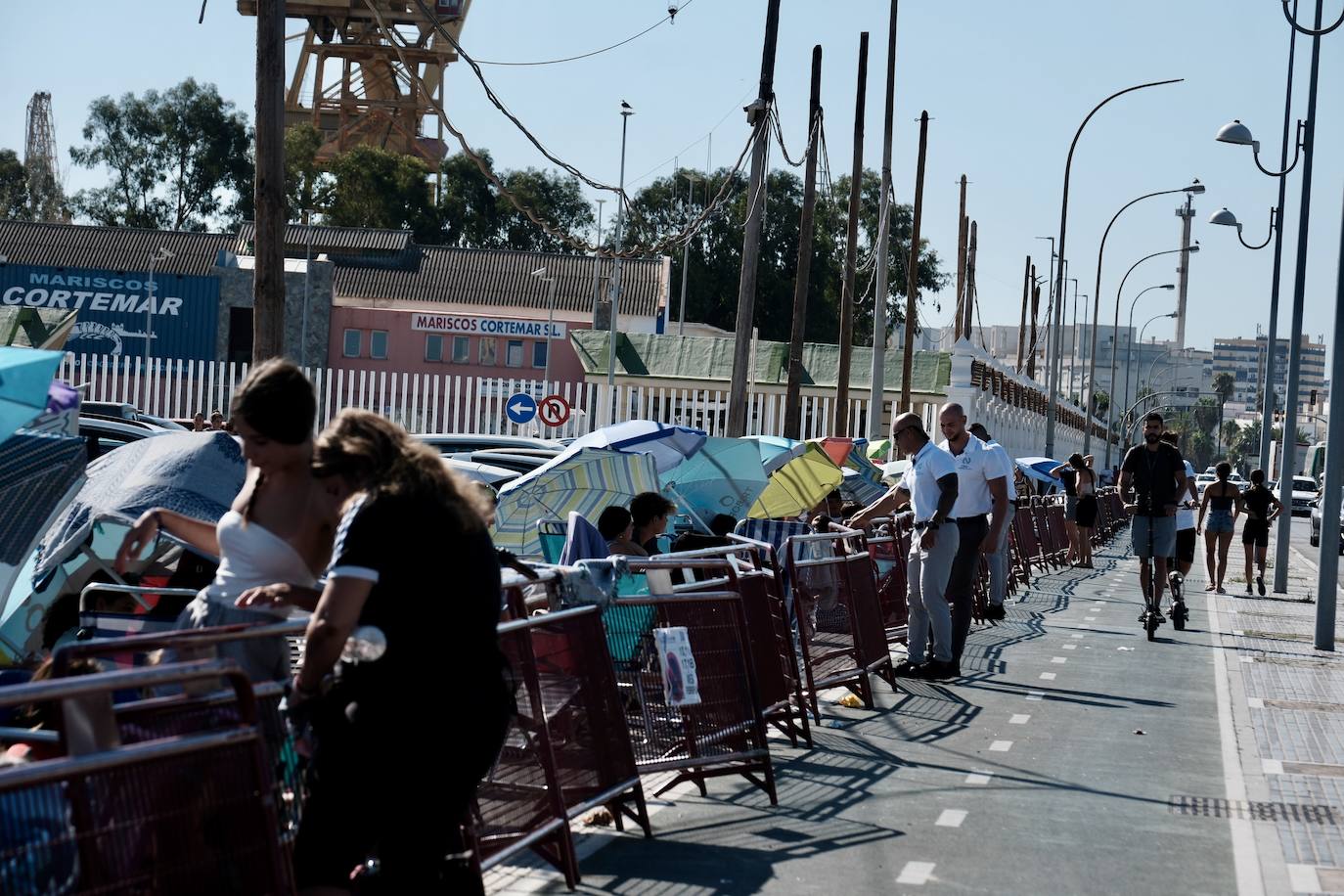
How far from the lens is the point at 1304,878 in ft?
21.5

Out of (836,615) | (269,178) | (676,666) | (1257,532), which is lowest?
(1257,532)

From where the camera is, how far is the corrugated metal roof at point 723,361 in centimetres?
3944

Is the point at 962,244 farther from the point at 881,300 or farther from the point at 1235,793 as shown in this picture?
the point at 1235,793

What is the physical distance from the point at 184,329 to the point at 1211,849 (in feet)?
183

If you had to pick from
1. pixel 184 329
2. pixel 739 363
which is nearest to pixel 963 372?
pixel 739 363

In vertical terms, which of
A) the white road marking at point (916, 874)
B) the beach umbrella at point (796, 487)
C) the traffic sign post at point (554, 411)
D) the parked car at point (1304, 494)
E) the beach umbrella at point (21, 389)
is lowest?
the parked car at point (1304, 494)

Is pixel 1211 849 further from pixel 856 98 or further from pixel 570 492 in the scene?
pixel 856 98

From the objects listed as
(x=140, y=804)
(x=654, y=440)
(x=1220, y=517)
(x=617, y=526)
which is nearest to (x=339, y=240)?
(x=1220, y=517)

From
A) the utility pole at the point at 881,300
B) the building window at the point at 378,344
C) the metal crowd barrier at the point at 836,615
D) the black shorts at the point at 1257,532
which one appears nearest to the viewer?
the metal crowd barrier at the point at 836,615

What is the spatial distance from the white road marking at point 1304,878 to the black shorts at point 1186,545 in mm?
15070

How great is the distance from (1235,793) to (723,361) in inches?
1240

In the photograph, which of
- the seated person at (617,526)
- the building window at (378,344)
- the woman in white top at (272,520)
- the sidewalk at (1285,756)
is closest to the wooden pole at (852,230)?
the sidewalk at (1285,756)

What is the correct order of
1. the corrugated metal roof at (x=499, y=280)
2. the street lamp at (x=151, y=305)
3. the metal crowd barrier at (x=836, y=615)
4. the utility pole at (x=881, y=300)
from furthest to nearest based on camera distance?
1. the corrugated metal roof at (x=499, y=280)
2. the street lamp at (x=151, y=305)
3. the utility pole at (x=881, y=300)
4. the metal crowd barrier at (x=836, y=615)

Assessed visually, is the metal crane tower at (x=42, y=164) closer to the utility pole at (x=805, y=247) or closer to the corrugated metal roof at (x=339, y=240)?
the corrugated metal roof at (x=339, y=240)
